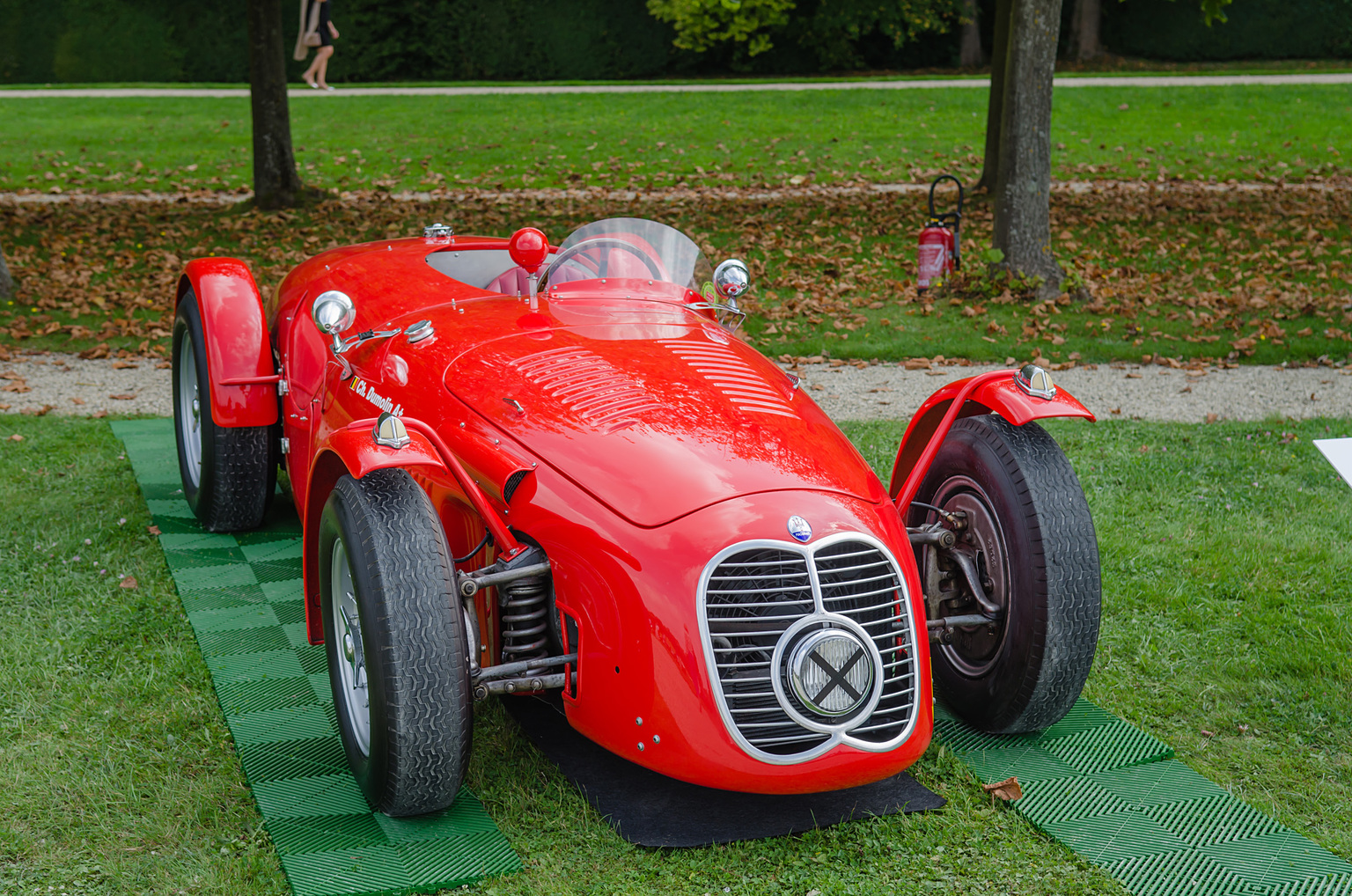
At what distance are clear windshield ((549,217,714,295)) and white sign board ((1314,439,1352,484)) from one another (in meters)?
2.14

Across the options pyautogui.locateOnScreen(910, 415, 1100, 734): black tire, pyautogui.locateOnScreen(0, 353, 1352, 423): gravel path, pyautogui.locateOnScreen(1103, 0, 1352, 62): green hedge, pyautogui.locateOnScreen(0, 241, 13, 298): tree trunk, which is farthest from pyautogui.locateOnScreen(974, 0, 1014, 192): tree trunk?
pyautogui.locateOnScreen(1103, 0, 1352, 62): green hedge

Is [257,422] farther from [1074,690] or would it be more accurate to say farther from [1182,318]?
[1182,318]

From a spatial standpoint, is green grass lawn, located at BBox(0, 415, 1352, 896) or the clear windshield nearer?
green grass lawn, located at BBox(0, 415, 1352, 896)

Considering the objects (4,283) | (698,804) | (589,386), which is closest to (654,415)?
(589,386)

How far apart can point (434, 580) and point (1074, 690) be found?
1.95 m

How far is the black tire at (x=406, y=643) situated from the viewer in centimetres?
296

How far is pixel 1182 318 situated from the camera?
9.69 metres

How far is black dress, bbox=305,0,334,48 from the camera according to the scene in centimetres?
1383

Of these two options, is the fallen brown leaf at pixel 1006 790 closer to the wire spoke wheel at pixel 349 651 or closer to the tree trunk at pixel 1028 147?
the wire spoke wheel at pixel 349 651

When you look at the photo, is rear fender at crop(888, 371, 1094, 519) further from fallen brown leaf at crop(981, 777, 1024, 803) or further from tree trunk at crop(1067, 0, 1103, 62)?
tree trunk at crop(1067, 0, 1103, 62)

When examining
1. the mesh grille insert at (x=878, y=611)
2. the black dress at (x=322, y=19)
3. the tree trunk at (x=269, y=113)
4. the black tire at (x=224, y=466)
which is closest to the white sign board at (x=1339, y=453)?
the mesh grille insert at (x=878, y=611)

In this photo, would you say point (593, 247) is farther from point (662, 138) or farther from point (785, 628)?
point (662, 138)

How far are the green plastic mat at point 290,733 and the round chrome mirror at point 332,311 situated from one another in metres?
1.24

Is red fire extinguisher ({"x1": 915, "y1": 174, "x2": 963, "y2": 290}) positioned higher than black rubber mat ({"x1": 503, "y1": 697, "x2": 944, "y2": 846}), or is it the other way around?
red fire extinguisher ({"x1": 915, "y1": 174, "x2": 963, "y2": 290})
